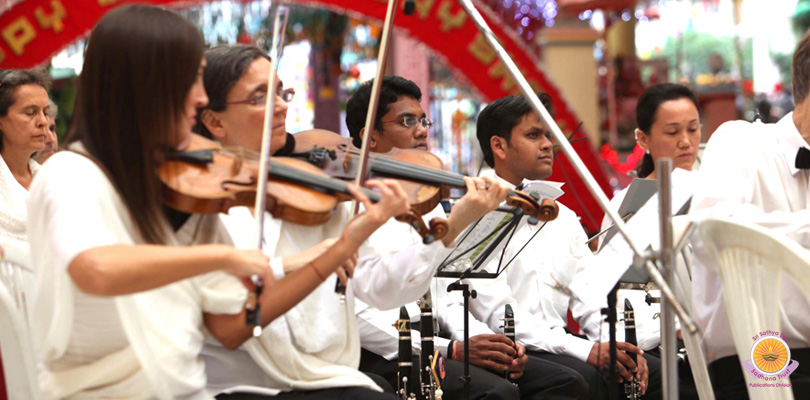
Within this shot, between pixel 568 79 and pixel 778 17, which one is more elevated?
pixel 778 17

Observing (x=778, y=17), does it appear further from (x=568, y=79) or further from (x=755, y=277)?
(x=755, y=277)

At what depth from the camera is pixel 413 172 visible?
7.86 feet

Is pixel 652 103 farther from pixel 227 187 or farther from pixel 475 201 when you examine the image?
pixel 227 187

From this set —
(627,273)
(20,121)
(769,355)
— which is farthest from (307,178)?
(20,121)

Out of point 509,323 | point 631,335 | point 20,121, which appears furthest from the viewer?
point 20,121

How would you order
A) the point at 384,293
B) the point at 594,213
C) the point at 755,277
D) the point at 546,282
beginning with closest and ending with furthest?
the point at 755,277 < the point at 384,293 < the point at 546,282 < the point at 594,213

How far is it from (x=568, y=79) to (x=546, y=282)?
6.51 metres

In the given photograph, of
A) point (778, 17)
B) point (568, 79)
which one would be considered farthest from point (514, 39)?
point (778, 17)

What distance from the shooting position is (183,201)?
74.8 inches

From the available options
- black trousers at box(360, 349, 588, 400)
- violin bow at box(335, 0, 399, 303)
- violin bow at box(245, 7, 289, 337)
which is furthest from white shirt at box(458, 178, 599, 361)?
violin bow at box(245, 7, 289, 337)

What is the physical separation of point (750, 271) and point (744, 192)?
731mm

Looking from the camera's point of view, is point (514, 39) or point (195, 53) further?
point (514, 39)

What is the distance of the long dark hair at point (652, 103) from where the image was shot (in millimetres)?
4004

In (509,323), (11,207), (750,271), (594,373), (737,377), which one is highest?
(11,207)
